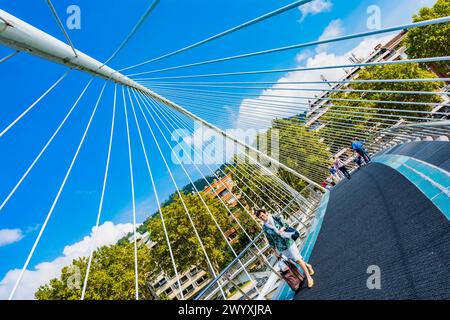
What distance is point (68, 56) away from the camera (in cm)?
339

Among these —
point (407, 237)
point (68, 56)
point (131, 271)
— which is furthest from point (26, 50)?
point (131, 271)

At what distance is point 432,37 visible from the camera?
68.5 ft

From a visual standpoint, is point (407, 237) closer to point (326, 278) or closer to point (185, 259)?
point (326, 278)

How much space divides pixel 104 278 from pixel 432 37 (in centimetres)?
3085

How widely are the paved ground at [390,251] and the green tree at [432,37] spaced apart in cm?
2316

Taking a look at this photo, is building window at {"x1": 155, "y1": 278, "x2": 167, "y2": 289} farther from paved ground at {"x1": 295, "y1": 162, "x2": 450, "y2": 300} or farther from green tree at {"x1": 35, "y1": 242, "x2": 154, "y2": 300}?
paved ground at {"x1": 295, "y1": 162, "x2": 450, "y2": 300}

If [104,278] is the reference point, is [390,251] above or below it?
below

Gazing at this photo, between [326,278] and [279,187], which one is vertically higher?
[279,187]

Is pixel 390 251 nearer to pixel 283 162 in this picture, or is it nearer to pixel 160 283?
pixel 283 162

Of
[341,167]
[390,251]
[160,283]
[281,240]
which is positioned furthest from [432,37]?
[160,283]

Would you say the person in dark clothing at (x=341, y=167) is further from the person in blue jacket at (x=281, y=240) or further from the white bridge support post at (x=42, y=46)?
the white bridge support post at (x=42, y=46)

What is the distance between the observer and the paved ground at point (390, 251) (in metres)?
2.12

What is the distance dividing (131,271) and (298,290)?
2113 centimetres

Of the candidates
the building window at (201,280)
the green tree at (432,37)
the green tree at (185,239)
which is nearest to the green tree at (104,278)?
the green tree at (185,239)
